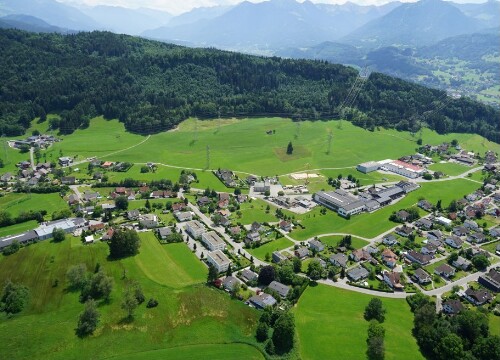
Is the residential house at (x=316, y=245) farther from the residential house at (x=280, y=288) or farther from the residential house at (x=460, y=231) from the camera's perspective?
the residential house at (x=460, y=231)

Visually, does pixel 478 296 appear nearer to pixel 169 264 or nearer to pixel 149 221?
pixel 169 264

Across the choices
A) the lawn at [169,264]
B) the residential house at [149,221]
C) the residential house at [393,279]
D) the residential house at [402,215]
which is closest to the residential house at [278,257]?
the lawn at [169,264]

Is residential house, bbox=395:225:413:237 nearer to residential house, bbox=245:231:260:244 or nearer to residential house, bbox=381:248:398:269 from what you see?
residential house, bbox=381:248:398:269

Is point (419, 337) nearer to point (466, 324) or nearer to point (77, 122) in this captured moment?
point (466, 324)

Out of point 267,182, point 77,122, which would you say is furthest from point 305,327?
point 77,122

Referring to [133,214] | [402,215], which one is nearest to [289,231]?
[402,215]

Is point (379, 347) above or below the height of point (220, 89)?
below

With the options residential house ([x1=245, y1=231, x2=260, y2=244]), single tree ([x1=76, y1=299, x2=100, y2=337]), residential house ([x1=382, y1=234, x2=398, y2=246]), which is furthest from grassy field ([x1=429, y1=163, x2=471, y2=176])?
single tree ([x1=76, y1=299, x2=100, y2=337])
